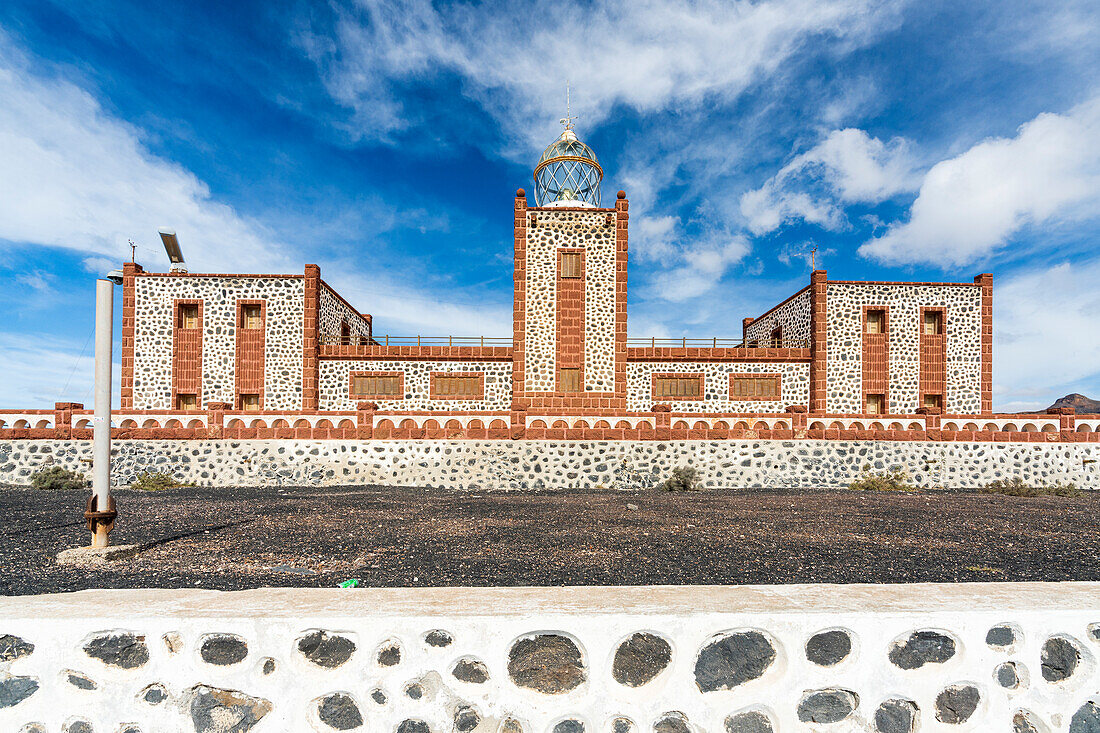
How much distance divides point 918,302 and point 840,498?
511 inches

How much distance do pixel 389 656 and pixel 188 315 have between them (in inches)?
795

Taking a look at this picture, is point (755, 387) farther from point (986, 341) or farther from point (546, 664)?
point (546, 664)

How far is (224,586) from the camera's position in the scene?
3730 mm

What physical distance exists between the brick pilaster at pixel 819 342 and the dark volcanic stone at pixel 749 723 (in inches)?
693

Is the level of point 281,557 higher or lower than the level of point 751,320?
lower

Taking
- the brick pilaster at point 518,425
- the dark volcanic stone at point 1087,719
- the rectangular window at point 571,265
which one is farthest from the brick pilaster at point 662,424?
the dark volcanic stone at point 1087,719

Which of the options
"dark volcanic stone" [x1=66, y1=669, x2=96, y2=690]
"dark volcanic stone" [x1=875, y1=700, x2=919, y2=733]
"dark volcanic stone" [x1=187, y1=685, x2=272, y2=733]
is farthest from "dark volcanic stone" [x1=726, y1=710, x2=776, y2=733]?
"dark volcanic stone" [x1=66, y1=669, x2=96, y2=690]

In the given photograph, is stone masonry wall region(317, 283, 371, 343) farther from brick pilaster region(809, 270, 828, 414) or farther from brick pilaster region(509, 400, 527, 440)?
brick pilaster region(809, 270, 828, 414)

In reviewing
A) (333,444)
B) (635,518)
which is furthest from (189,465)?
(635,518)

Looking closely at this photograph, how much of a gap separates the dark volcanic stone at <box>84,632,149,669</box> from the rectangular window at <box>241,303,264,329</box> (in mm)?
17960

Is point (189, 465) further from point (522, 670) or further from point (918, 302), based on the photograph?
point (918, 302)

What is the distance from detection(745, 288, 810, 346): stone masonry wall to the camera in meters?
18.3

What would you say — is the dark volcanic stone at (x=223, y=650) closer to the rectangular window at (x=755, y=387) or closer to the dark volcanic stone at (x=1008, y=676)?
the dark volcanic stone at (x=1008, y=676)

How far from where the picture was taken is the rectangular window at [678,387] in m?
17.4
